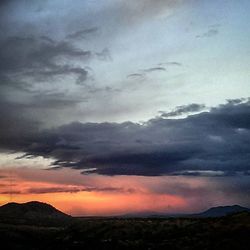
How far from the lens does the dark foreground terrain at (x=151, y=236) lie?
9225cm

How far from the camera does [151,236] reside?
353 ft

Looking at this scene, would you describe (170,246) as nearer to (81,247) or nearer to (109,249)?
(109,249)

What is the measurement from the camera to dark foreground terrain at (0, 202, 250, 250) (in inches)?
3632

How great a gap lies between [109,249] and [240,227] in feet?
105

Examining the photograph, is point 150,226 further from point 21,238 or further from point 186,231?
point 21,238

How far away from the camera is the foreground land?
92.3 meters

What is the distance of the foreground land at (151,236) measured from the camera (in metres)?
92.3

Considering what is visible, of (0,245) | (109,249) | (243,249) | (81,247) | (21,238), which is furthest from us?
(21,238)

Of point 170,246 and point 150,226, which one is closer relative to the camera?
point 170,246

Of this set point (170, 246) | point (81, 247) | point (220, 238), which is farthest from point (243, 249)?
point (81, 247)

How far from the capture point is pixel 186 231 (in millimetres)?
104688

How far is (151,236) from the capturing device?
108m

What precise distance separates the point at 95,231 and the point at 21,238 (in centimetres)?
2914

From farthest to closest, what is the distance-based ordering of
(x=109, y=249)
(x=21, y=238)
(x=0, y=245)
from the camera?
1. (x=21, y=238)
2. (x=0, y=245)
3. (x=109, y=249)
